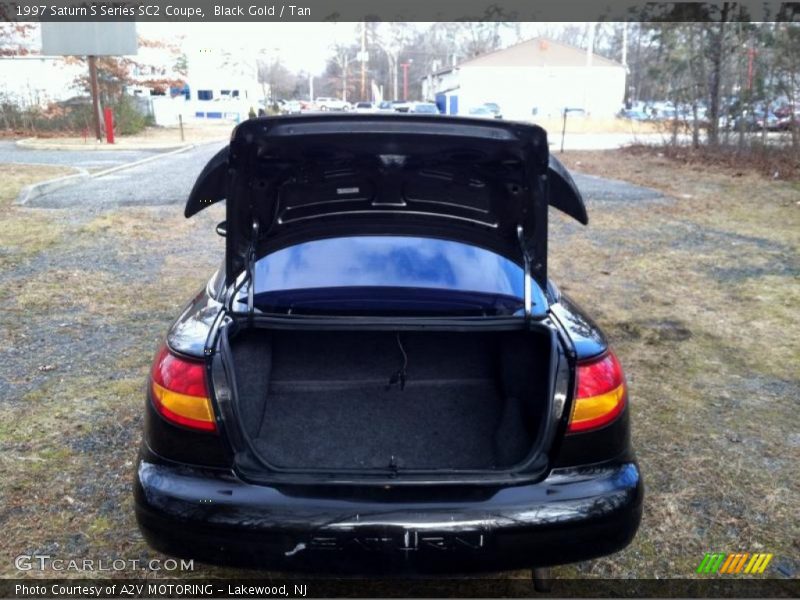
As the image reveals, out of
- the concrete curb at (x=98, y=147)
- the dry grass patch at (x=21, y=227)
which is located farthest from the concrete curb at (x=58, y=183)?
the concrete curb at (x=98, y=147)

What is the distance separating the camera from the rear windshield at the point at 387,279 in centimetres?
268

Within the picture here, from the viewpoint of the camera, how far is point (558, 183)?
9.62 ft

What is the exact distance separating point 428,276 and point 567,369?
2.22ft

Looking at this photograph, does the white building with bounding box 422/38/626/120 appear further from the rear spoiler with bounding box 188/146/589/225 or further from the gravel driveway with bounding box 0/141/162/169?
the rear spoiler with bounding box 188/146/589/225

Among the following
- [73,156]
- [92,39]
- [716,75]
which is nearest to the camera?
[716,75]

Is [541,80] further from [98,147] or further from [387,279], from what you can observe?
[387,279]

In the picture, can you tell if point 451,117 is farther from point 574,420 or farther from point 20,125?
point 20,125

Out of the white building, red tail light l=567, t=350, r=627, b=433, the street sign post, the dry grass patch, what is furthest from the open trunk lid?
the white building

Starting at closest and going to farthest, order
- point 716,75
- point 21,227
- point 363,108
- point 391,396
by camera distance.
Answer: point 391,396 → point 21,227 → point 363,108 → point 716,75

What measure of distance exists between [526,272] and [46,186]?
469 inches

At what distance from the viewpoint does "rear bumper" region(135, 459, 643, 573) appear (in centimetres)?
214

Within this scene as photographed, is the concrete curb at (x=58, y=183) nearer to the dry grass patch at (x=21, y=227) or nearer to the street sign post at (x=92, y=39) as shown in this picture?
the dry grass patch at (x=21, y=227)

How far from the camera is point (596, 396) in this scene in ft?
7.66

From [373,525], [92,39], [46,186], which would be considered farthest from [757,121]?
[92,39]
